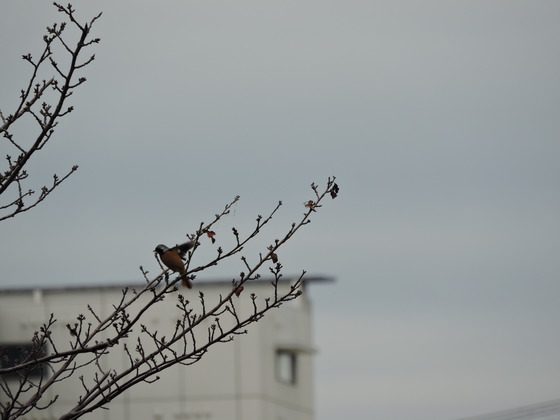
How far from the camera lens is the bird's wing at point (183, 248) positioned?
745cm

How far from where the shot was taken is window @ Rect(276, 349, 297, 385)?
39.3 m

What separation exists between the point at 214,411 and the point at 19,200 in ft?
99.8

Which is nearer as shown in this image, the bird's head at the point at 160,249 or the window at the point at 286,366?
the bird's head at the point at 160,249

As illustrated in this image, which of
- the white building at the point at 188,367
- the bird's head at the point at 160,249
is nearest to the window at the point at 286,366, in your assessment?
the white building at the point at 188,367

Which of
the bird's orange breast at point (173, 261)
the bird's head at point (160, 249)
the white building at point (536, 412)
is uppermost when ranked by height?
the bird's head at point (160, 249)

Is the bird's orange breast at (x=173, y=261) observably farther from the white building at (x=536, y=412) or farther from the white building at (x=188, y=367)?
the white building at (x=188, y=367)

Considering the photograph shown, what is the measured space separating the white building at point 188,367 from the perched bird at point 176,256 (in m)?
29.7

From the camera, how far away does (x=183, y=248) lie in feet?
24.6

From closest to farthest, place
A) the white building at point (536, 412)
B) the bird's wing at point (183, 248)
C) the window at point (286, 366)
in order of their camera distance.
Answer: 1. the bird's wing at point (183, 248)
2. the white building at point (536, 412)
3. the window at point (286, 366)

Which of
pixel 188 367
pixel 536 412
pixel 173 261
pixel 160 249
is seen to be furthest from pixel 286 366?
pixel 173 261

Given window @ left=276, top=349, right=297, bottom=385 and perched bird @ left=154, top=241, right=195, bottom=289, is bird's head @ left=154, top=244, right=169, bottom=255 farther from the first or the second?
window @ left=276, top=349, right=297, bottom=385

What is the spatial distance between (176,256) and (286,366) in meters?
32.8

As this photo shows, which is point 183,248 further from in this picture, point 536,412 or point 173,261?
point 536,412

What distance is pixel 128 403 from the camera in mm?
38375
